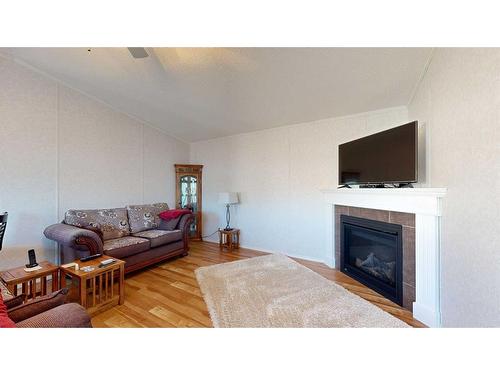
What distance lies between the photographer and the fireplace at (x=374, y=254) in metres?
2.15

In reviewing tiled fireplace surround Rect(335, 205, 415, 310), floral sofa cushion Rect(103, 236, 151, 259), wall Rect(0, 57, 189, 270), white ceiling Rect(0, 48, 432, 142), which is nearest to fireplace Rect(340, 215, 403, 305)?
tiled fireplace surround Rect(335, 205, 415, 310)

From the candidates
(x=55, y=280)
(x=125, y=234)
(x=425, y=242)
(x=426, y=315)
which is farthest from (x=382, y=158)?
(x=125, y=234)

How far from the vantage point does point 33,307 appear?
1022 mm

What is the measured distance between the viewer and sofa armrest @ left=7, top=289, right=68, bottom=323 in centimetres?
97

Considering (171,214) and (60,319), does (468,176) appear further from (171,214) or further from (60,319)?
(171,214)

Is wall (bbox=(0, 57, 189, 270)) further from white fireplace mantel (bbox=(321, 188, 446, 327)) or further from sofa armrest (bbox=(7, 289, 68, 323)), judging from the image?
white fireplace mantel (bbox=(321, 188, 446, 327))

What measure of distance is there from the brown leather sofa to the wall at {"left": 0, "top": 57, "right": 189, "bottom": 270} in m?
0.35

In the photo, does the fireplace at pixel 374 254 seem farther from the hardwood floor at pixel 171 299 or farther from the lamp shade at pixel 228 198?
the lamp shade at pixel 228 198

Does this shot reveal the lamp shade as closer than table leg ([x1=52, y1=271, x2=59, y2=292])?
No

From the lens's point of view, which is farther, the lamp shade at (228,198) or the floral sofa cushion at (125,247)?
the lamp shade at (228,198)

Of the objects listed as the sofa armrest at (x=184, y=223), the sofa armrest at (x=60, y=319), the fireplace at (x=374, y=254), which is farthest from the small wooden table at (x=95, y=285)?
the fireplace at (x=374, y=254)

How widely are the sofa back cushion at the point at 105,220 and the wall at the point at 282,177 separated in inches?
71.2
